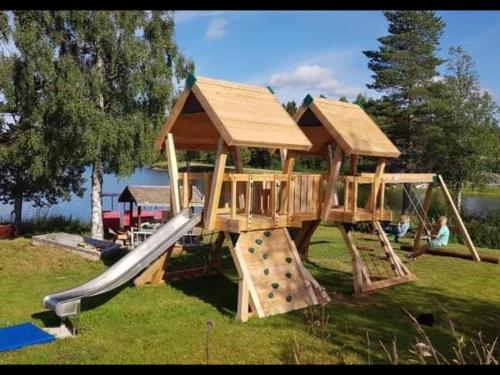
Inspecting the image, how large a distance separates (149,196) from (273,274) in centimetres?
991

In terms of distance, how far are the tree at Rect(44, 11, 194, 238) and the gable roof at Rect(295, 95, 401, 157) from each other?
7.95 m

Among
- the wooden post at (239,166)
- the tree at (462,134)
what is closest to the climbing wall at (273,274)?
the wooden post at (239,166)

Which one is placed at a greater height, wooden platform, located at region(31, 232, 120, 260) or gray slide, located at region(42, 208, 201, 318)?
gray slide, located at region(42, 208, 201, 318)

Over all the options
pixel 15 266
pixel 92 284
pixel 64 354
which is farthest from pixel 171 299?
pixel 15 266

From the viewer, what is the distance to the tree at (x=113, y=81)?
54.6 ft

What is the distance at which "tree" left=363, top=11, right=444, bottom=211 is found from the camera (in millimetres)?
34781

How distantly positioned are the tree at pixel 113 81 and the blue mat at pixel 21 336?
32.7 feet

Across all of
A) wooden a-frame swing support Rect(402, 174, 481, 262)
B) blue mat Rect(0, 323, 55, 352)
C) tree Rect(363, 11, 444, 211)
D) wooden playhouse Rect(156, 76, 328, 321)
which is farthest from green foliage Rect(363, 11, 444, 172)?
blue mat Rect(0, 323, 55, 352)

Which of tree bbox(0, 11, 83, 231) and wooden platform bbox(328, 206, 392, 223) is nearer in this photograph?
wooden platform bbox(328, 206, 392, 223)

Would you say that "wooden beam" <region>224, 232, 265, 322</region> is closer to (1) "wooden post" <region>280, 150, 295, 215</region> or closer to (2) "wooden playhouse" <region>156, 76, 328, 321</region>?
(2) "wooden playhouse" <region>156, 76, 328, 321</region>

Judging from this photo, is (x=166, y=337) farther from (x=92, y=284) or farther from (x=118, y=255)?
(x=118, y=255)

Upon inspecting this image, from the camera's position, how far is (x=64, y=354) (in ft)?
21.4

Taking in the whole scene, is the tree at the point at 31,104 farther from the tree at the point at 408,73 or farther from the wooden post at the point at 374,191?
the tree at the point at 408,73

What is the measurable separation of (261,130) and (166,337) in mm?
3796
